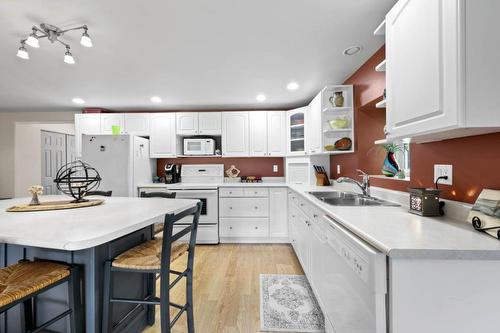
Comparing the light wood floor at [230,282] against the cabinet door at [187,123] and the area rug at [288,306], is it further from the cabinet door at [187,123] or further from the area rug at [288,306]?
the cabinet door at [187,123]

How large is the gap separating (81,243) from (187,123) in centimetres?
321

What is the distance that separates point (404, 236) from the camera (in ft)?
3.19

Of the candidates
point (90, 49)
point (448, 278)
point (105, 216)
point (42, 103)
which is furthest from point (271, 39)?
point (42, 103)

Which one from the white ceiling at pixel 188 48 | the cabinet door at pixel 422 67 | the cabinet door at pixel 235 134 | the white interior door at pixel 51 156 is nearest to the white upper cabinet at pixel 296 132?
the white ceiling at pixel 188 48

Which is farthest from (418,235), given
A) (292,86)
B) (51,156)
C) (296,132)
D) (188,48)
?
(51,156)

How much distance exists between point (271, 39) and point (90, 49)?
5.61ft

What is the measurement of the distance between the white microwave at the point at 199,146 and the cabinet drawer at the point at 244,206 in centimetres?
88

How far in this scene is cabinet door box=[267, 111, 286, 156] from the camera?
3.86m

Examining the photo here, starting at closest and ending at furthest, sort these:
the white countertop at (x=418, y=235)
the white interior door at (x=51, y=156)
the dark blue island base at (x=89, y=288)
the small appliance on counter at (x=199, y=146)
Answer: the white countertop at (x=418, y=235) → the dark blue island base at (x=89, y=288) → the small appliance on counter at (x=199, y=146) → the white interior door at (x=51, y=156)

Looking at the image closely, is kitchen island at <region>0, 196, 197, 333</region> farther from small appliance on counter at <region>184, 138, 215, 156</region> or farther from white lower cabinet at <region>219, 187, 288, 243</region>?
small appliance on counter at <region>184, 138, 215, 156</region>

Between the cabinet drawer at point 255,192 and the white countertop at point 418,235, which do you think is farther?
the cabinet drawer at point 255,192

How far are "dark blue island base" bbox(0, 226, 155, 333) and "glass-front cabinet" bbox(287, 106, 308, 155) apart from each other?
269cm

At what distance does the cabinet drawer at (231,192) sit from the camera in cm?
353

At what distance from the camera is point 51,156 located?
537cm
